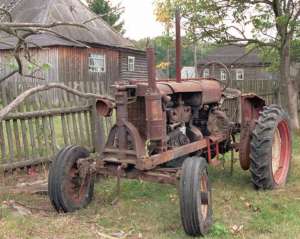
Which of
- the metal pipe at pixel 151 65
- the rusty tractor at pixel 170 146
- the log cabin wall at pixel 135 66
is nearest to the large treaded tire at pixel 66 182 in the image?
the rusty tractor at pixel 170 146

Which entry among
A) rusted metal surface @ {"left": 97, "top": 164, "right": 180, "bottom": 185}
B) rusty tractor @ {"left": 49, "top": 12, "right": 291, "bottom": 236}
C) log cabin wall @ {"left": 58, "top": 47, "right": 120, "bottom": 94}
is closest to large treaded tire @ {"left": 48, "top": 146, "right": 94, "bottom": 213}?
rusty tractor @ {"left": 49, "top": 12, "right": 291, "bottom": 236}

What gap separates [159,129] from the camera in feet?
16.2

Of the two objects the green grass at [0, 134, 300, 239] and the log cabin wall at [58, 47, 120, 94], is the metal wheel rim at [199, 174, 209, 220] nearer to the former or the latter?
the green grass at [0, 134, 300, 239]

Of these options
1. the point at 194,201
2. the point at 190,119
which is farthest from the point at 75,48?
the point at 194,201

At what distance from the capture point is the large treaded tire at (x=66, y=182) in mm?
5082

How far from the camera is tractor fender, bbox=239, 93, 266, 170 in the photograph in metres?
6.38

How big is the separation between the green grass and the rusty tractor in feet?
0.76

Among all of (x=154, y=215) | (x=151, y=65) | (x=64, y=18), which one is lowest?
(x=154, y=215)

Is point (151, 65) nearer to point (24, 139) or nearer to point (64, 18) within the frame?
point (24, 139)

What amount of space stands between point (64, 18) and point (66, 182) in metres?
22.3

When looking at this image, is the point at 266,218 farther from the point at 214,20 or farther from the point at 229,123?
the point at 214,20

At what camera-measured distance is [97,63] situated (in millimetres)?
27500

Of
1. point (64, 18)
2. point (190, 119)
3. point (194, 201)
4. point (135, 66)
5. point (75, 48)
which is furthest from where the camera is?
point (135, 66)

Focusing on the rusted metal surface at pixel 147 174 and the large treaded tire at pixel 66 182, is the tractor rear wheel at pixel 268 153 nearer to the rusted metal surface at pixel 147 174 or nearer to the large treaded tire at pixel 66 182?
the rusted metal surface at pixel 147 174
